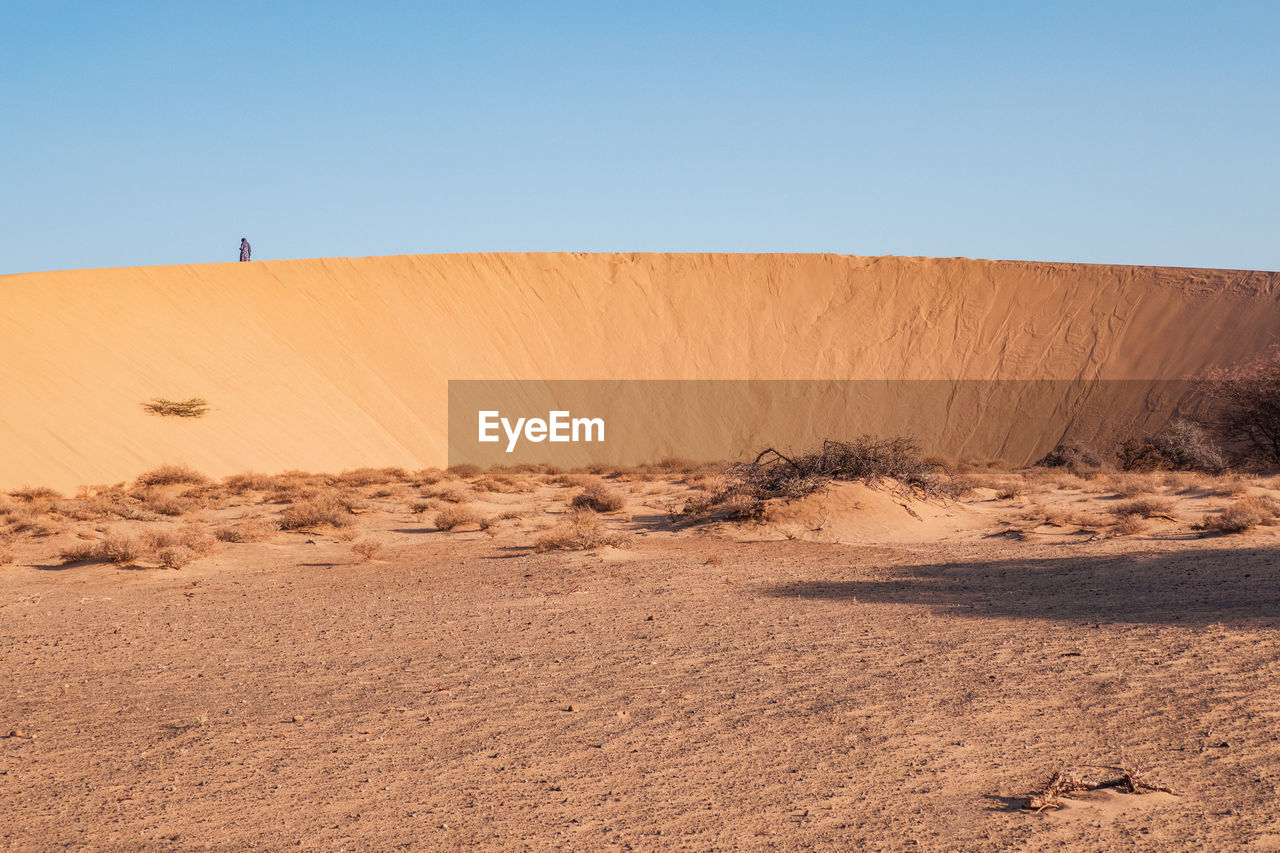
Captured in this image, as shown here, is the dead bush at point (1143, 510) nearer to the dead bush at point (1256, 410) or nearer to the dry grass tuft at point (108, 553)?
the dead bush at point (1256, 410)

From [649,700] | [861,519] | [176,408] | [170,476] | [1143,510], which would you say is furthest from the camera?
[176,408]

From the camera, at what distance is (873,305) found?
42875mm

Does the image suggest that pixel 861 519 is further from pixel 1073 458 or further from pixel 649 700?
pixel 1073 458

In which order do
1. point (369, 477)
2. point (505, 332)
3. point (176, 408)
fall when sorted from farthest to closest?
1. point (505, 332)
2. point (176, 408)
3. point (369, 477)

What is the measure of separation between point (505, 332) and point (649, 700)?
34064 millimetres

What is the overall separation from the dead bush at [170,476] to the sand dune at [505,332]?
116 cm

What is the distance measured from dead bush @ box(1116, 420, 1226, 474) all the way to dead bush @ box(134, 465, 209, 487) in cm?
2213

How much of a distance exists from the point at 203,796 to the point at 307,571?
7.74 metres

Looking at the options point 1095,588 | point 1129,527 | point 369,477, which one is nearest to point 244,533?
point 1095,588

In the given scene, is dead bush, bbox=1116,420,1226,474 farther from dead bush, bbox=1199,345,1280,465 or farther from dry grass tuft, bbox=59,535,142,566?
dry grass tuft, bbox=59,535,142,566

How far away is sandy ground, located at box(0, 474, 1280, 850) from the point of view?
4387 millimetres

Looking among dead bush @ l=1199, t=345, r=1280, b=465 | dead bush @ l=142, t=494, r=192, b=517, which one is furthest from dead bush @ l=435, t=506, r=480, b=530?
dead bush @ l=1199, t=345, r=1280, b=465

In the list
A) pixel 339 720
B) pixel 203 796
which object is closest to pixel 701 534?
pixel 339 720

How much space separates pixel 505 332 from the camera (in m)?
39.6
